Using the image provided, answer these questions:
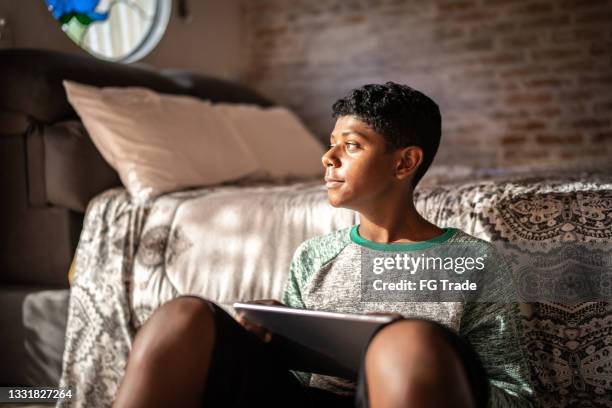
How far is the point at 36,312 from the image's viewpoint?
2.18m

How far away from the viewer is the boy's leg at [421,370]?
0.85 m

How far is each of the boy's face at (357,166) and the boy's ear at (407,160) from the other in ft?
0.04

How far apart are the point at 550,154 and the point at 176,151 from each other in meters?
2.31

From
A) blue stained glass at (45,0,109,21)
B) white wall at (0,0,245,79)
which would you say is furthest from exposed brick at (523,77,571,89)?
blue stained glass at (45,0,109,21)

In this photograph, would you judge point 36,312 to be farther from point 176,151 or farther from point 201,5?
point 201,5

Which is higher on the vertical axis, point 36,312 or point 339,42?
point 339,42

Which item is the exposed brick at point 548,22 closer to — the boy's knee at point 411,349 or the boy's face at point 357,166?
the boy's face at point 357,166

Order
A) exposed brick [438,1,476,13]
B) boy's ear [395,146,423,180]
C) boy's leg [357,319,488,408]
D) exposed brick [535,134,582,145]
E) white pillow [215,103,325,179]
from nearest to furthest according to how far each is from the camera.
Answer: boy's leg [357,319,488,408] < boy's ear [395,146,423,180] < white pillow [215,103,325,179] < exposed brick [535,134,582,145] < exposed brick [438,1,476,13]

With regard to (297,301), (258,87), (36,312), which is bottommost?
(36,312)

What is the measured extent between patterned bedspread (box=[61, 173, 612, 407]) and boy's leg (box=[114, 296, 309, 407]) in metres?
0.73

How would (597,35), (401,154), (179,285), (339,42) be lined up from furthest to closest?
(339,42)
(597,35)
(179,285)
(401,154)

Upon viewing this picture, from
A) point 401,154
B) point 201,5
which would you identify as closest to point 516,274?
point 401,154

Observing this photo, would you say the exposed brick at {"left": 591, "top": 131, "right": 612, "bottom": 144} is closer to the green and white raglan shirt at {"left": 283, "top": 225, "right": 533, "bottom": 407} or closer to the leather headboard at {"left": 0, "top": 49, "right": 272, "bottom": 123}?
the leather headboard at {"left": 0, "top": 49, "right": 272, "bottom": 123}

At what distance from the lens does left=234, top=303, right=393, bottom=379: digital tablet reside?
38.4 inches
